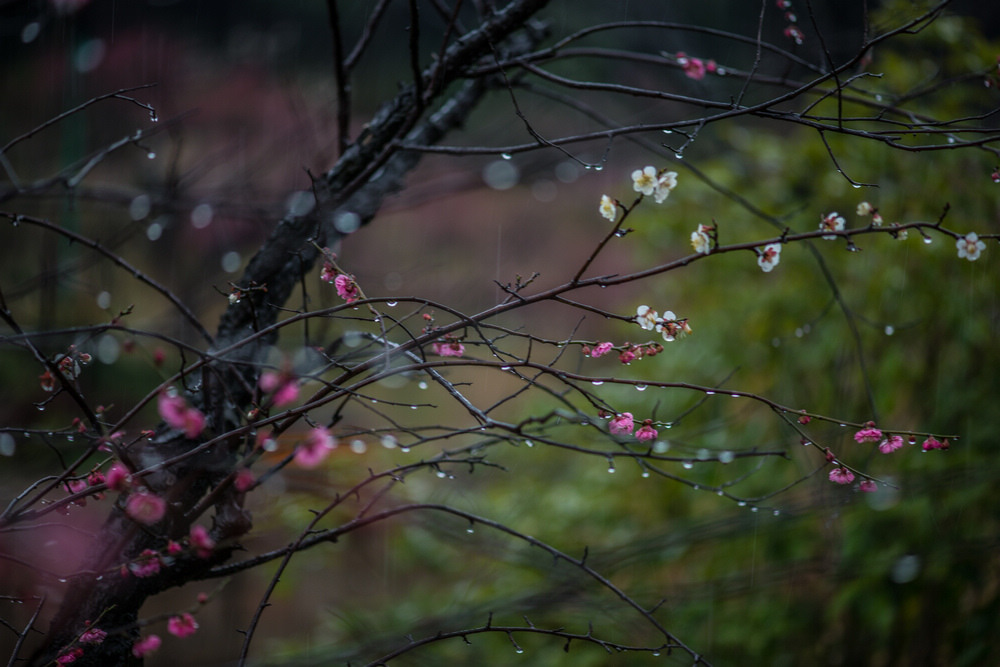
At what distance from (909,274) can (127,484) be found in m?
2.12

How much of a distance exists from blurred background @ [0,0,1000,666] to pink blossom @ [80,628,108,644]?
194 millimetres

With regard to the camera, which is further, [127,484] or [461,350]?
[461,350]

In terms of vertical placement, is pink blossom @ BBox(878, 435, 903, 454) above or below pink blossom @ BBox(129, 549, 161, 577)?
above

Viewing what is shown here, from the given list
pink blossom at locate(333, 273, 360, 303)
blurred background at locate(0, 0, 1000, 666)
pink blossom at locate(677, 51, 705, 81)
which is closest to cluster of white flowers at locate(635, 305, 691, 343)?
blurred background at locate(0, 0, 1000, 666)

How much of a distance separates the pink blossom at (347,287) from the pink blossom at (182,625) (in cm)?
48

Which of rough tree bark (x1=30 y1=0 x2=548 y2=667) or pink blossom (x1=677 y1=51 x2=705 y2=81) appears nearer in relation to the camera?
rough tree bark (x1=30 y1=0 x2=548 y2=667)

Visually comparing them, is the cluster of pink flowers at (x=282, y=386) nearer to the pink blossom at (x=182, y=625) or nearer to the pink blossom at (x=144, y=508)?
the pink blossom at (x=144, y=508)

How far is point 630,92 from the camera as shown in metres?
0.99

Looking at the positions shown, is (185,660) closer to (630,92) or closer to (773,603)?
(773,603)

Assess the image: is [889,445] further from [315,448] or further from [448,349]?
[315,448]

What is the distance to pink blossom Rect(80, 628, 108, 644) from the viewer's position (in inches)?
33.1

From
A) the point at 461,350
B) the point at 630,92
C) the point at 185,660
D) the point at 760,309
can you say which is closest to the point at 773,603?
the point at 760,309

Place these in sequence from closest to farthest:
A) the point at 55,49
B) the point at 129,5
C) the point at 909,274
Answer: the point at 909,274 < the point at 55,49 < the point at 129,5

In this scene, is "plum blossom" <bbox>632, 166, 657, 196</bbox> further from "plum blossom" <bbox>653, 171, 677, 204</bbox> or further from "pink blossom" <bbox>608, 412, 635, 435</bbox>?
"pink blossom" <bbox>608, 412, 635, 435</bbox>
